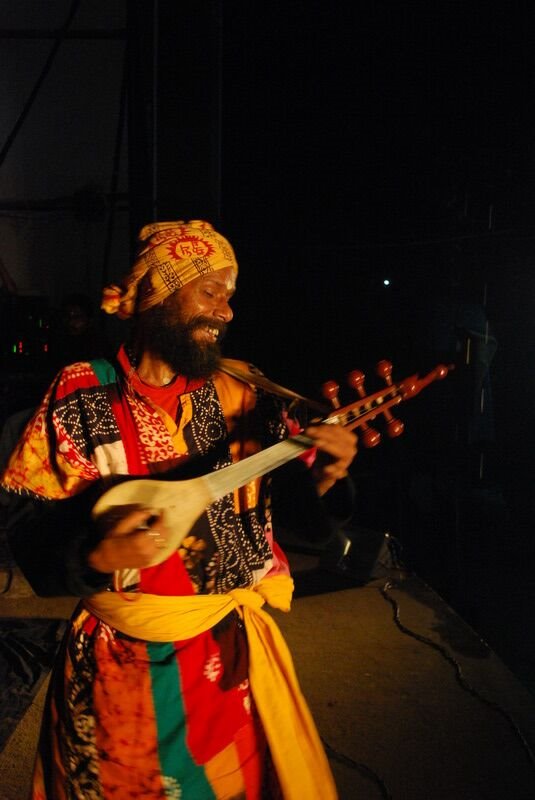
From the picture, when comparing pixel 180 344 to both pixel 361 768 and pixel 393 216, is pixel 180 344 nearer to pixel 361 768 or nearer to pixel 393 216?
pixel 361 768

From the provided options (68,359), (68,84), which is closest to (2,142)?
(68,84)

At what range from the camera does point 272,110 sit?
10070 millimetres

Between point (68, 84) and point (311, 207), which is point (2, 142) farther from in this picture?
point (311, 207)

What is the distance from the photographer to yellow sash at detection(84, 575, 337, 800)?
151 centimetres

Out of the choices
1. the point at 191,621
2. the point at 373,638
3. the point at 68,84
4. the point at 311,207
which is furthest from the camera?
the point at 311,207

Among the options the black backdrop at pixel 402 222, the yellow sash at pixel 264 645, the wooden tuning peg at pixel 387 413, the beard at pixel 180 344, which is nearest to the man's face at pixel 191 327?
the beard at pixel 180 344

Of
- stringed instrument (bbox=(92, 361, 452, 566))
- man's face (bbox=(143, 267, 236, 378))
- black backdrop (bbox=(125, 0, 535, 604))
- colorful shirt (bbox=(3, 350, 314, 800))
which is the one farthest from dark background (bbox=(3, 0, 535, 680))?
stringed instrument (bbox=(92, 361, 452, 566))

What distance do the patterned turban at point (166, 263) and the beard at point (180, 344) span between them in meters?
0.05

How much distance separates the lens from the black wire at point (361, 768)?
312 cm

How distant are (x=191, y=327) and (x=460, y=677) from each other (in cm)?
336

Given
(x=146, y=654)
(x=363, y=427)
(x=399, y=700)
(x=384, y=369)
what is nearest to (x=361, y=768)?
(x=399, y=700)

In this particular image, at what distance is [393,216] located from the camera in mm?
9656

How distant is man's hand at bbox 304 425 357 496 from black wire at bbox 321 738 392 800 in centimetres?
230

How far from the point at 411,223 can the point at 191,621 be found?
8.67 metres
